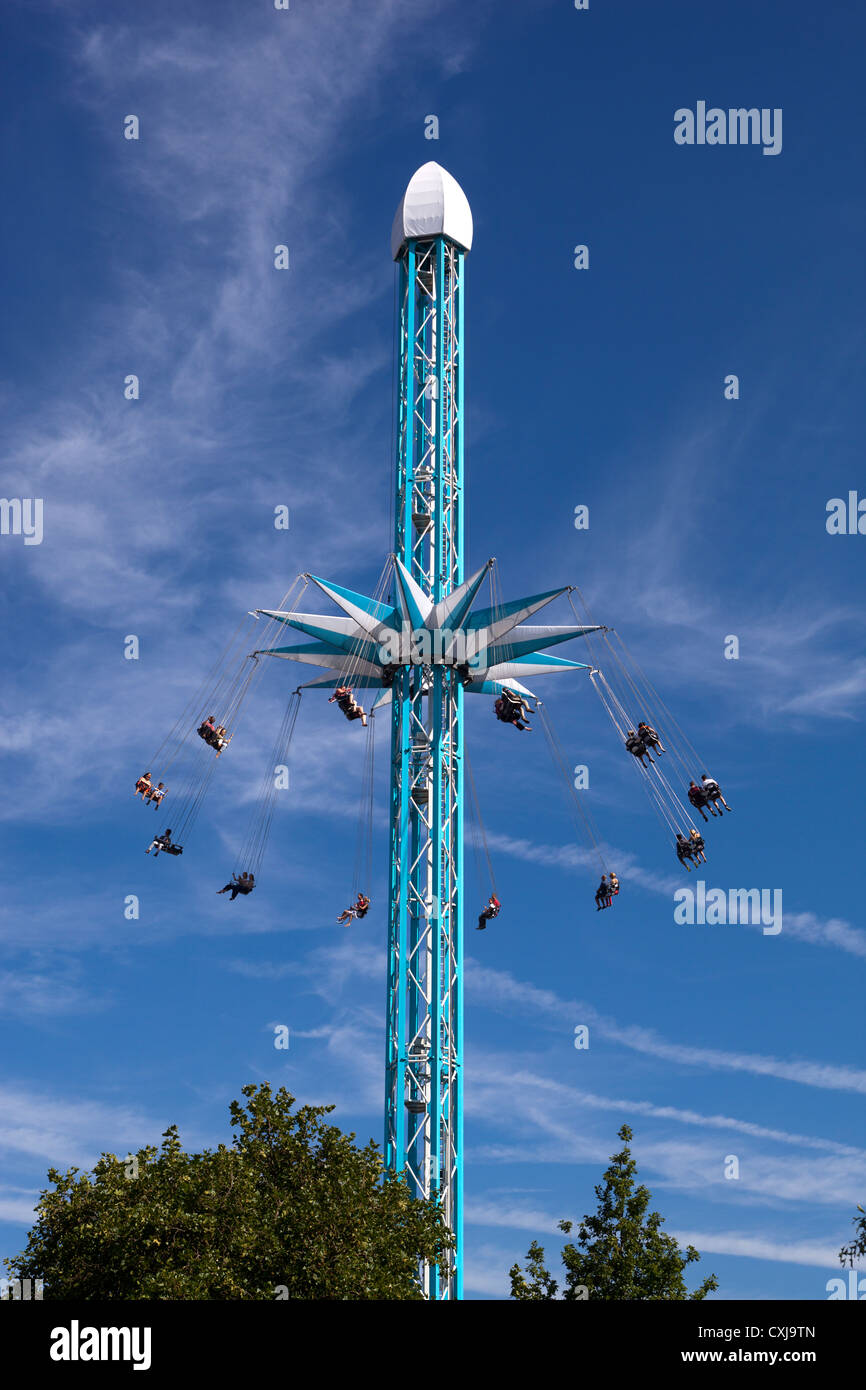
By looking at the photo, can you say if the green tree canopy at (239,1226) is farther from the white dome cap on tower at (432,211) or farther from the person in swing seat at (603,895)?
the white dome cap on tower at (432,211)

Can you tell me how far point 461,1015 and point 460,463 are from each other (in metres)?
20.3

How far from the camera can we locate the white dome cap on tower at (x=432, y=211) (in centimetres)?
6394

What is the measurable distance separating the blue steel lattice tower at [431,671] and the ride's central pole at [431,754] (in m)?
0.05

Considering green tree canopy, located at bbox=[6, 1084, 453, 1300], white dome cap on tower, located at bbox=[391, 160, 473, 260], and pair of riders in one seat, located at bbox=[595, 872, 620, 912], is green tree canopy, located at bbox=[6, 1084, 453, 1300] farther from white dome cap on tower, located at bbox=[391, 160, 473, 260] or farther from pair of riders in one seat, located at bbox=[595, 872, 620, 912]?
white dome cap on tower, located at bbox=[391, 160, 473, 260]

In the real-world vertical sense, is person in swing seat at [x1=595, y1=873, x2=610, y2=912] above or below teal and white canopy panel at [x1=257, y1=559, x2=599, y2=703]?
below

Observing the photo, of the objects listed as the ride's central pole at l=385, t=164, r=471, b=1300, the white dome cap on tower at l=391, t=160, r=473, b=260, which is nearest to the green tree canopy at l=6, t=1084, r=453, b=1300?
the ride's central pole at l=385, t=164, r=471, b=1300

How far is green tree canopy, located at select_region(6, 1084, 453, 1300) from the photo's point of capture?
40469mm

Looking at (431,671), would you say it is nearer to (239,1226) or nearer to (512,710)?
(512,710)

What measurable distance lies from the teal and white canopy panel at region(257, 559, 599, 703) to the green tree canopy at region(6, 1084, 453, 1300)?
1779 cm

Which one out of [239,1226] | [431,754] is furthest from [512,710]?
[239,1226]

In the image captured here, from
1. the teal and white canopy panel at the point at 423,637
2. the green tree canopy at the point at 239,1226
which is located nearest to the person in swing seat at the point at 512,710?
the teal and white canopy panel at the point at 423,637
